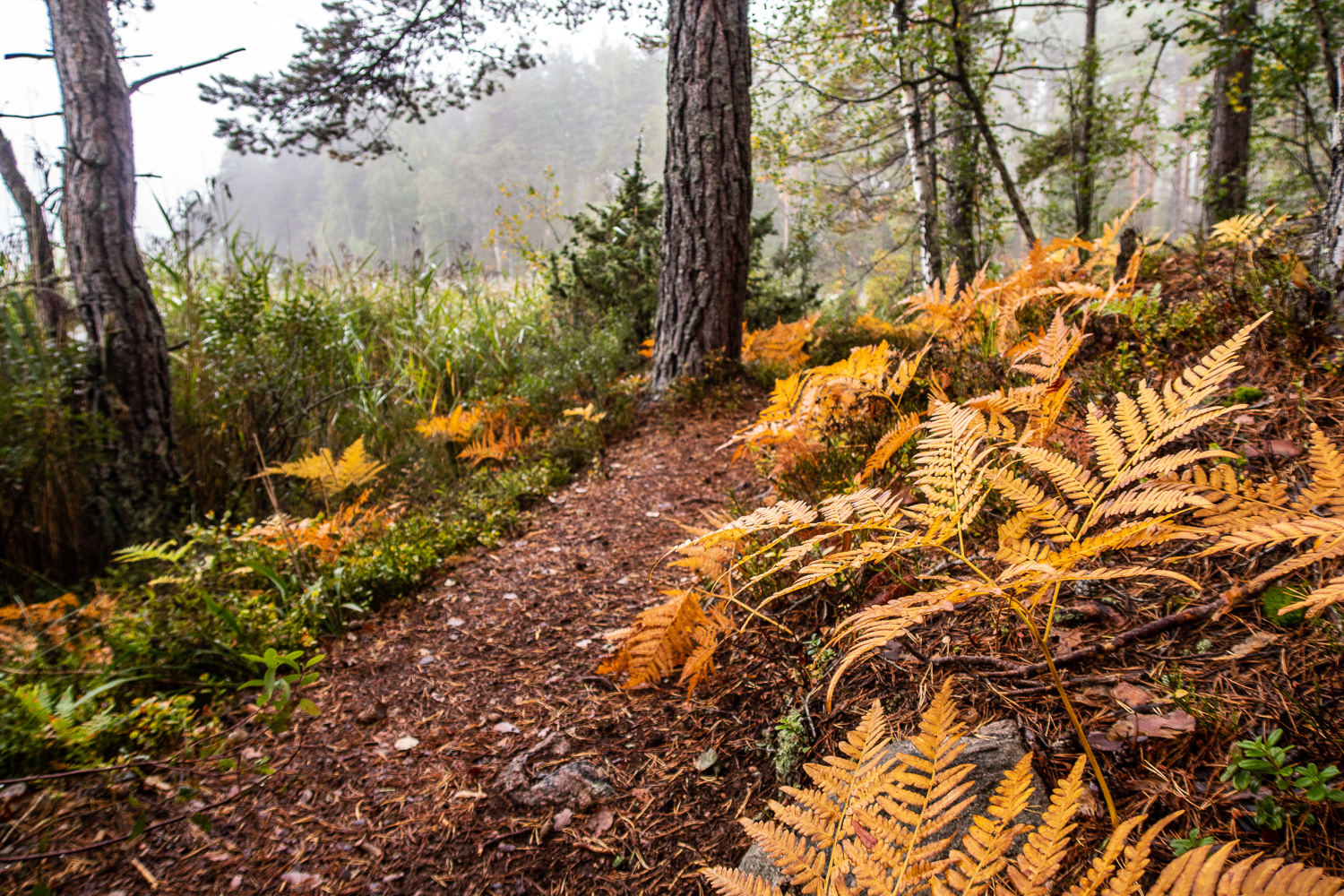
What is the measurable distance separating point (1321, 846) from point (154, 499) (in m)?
5.42

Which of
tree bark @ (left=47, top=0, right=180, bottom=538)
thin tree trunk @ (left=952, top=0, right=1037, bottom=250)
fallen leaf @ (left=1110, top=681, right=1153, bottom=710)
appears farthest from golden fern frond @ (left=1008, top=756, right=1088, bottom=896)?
thin tree trunk @ (left=952, top=0, right=1037, bottom=250)

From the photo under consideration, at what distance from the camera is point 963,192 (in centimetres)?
641

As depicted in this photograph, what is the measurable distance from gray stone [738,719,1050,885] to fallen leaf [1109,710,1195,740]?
0.16m

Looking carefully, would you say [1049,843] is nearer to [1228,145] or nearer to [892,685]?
[892,685]

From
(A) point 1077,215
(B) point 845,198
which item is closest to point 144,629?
(A) point 1077,215

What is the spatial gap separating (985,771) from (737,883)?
574 mm

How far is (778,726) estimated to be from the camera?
58.2 inches

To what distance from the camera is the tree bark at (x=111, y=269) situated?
3.81 meters

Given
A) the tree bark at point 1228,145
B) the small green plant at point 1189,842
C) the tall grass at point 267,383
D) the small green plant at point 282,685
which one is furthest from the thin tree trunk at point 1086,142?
the small green plant at point 282,685

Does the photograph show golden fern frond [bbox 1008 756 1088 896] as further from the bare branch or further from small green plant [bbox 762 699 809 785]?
the bare branch

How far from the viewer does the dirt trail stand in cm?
142

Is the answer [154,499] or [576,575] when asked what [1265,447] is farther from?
[154,499]

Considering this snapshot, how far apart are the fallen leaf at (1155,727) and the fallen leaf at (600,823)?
1.07m

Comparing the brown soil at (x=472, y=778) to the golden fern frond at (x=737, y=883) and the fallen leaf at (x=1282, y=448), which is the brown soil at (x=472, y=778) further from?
the fallen leaf at (x=1282, y=448)
